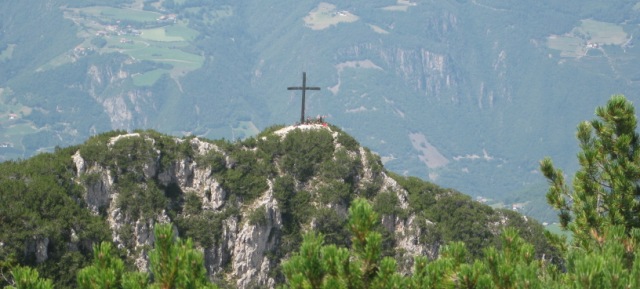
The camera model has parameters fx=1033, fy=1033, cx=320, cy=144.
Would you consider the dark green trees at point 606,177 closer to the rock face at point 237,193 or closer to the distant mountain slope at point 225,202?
the rock face at point 237,193

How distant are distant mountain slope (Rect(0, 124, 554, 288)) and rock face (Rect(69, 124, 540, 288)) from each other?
8 cm

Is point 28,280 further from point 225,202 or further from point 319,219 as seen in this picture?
point 319,219

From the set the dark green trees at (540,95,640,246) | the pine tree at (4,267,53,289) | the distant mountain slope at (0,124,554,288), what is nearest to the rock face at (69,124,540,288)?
the distant mountain slope at (0,124,554,288)

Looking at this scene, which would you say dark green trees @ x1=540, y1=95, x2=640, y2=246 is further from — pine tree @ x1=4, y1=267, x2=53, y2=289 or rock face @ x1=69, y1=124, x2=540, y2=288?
rock face @ x1=69, y1=124, x2=540, y2=288

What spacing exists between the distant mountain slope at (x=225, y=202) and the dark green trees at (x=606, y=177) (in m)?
34.2

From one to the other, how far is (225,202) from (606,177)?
3940 centimetres

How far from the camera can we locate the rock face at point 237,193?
6556cm

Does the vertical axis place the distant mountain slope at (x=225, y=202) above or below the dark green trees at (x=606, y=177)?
below

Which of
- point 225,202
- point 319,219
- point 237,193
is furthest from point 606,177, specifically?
point 225,202

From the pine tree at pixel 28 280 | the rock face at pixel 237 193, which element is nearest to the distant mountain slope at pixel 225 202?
the rock face at pixel 237 193

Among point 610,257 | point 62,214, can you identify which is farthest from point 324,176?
point 610,257

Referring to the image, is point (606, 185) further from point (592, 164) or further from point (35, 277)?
→ point (35, 277)

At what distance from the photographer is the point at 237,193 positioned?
6912 centimetres

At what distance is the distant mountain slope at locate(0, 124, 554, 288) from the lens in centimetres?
6100
